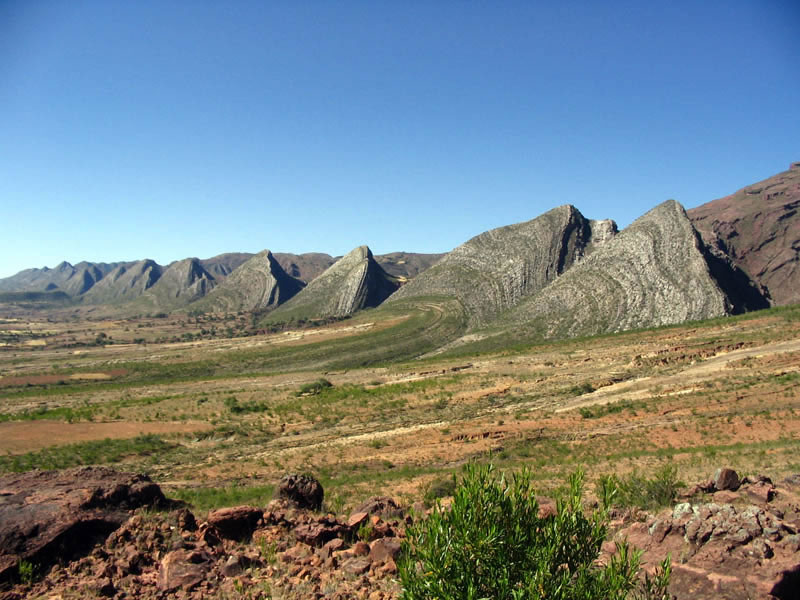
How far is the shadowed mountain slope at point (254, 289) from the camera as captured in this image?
14575cm

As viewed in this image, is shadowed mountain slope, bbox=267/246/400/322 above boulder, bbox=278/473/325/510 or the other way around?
above

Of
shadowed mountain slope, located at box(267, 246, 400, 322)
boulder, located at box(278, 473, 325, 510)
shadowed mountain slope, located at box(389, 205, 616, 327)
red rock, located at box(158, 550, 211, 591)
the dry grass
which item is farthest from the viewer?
shadowed mountain slope, located at box(267, 246, 400, 322)

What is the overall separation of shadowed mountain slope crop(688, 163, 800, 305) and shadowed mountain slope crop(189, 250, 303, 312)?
110m

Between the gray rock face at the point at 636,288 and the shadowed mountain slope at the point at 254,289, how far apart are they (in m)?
92.7

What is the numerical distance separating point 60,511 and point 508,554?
8092 mm

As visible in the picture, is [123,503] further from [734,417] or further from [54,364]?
[54,364]

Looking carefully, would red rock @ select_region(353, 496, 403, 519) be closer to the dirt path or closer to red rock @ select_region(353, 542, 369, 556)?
red rock @ select_region(353, 542, 369, 556)

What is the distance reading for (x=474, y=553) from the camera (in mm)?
5062

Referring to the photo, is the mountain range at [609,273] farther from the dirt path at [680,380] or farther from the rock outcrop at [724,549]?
the rock outcrop at [724,549]

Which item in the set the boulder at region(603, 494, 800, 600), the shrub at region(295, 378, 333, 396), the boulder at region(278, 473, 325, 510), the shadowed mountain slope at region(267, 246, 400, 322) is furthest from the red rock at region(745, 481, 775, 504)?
the shadowed mountain slope at region(267, 246, 400, 322)

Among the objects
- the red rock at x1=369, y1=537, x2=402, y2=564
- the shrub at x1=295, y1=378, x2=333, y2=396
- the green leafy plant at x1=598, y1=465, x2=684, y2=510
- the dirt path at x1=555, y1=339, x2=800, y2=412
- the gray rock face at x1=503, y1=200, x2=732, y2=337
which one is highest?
the gray rock face at x1=503, y1=200, x2=732, y2=337

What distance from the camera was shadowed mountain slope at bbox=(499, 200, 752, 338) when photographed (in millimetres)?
57125

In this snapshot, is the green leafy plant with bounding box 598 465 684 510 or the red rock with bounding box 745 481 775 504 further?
the green leafy plant with bounding box 598 465 684 510

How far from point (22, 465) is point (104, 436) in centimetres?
704
